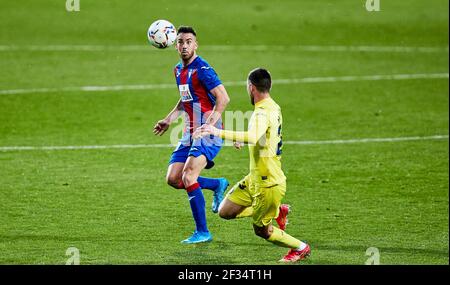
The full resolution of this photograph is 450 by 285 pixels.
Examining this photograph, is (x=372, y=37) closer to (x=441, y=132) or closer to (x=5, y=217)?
(x=441, y=132)

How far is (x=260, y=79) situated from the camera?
10750 mm

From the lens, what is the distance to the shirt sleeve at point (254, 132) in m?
10.3

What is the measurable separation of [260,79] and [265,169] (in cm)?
105

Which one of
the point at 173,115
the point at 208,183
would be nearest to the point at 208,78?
the point at 173,115

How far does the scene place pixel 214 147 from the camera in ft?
40.9

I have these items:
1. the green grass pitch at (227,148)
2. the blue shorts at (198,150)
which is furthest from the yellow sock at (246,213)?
the blue shorts at (198,150)

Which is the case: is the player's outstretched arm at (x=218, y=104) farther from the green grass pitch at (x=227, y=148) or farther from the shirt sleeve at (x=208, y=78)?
the green grass pitch at (x=227, y=148)

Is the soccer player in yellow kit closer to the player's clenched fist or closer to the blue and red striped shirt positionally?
the blue and red striped shirt

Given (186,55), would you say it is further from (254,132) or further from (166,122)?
(254,132)

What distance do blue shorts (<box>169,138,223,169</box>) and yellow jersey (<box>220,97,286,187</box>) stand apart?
1.37 meters

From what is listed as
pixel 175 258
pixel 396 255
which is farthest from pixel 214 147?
pixel 396 255

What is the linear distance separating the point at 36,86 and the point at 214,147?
12.4 meters

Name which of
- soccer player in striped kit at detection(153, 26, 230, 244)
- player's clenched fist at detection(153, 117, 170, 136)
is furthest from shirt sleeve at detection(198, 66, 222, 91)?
player's clenched fist at detection(153, 117, 170, 136)

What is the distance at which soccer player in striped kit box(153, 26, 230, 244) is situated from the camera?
12195 millimetres
